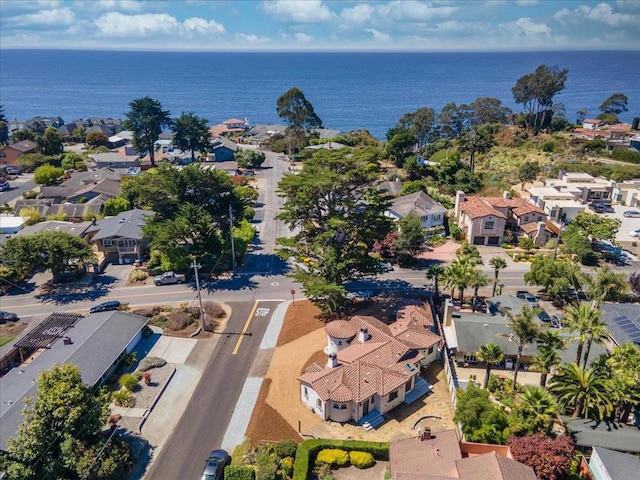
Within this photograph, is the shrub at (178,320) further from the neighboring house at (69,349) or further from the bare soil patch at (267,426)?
the bare soil patch at (267,426)

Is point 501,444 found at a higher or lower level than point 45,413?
lower

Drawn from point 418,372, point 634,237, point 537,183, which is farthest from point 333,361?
point 537,183

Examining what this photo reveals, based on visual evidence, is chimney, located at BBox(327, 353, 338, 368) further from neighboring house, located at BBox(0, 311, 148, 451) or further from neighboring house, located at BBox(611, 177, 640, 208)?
neighboring house, located at BBox(611, 177, 640, 208)

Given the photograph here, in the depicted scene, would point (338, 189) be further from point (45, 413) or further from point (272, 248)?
point (45, 413)

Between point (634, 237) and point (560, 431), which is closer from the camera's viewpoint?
point (560, 431)

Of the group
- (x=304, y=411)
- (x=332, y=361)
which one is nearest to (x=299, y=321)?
(x=332, y=361)

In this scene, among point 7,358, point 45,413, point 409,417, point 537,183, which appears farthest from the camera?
point 537,183

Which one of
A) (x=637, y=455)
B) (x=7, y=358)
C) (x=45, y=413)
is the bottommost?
(x=7, y=358)
